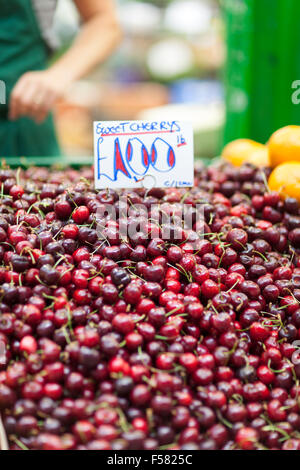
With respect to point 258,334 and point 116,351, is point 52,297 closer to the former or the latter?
point 116,351

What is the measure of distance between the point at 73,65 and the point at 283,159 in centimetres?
141

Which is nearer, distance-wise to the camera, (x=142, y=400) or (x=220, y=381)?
(x=142, y=400)

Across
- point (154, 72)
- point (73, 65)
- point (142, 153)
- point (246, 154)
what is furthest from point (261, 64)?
point (154, 72)

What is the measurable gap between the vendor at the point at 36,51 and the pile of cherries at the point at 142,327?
125 cm

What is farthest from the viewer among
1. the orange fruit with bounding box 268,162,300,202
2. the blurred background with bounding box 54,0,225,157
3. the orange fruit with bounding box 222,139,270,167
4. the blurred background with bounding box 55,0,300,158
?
the blurred background with bounding box 54,0,225,157

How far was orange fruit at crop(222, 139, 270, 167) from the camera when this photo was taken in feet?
6.68

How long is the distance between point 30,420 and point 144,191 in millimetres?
844

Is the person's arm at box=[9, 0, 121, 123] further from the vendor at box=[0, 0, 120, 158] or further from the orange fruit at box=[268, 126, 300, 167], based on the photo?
the orange fruit at box=[268, 126, 300, 167]

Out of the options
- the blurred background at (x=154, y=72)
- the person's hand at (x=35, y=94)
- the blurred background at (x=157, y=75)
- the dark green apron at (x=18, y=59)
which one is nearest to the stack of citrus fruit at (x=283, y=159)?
the person's hand at (x=35, y=94)

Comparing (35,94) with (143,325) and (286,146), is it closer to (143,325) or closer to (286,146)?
(286,146)

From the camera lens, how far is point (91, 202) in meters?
1.39

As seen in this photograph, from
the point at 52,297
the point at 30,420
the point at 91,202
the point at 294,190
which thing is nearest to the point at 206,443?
the point at 30,420

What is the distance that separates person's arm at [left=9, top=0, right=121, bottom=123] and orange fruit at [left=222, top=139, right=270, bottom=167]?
970 mm

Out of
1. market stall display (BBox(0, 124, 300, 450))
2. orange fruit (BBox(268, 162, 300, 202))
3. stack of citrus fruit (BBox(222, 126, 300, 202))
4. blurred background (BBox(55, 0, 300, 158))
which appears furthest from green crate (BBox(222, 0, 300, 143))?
market stall display (BBox(0, 124, 300, 450))
